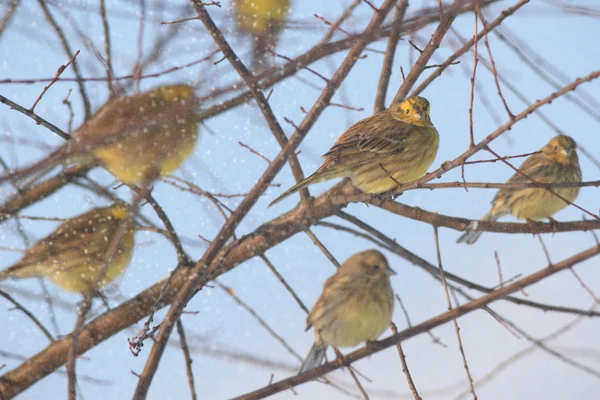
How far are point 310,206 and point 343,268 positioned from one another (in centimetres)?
25

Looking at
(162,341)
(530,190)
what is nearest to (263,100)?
(162,341)

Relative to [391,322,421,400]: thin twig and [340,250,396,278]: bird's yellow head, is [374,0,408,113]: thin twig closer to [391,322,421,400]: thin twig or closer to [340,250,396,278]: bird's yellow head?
[340,250,396,278]: bird's yellow head

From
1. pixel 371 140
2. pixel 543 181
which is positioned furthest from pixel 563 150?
pixel 371 140

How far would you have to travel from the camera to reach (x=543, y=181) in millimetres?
3219

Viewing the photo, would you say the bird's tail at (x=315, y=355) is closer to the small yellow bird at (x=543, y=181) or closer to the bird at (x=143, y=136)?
the bird at (x=143, y=136)

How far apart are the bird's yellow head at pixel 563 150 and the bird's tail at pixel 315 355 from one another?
1692mm

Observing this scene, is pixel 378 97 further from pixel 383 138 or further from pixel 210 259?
pixel 210 259

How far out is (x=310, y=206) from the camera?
2.32 metres

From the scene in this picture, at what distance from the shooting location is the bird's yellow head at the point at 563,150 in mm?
3240

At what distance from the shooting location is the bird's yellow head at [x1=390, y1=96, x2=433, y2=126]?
242 cm

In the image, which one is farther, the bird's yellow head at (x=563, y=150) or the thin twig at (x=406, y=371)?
the bird's yellow head at (x=563, y=150)

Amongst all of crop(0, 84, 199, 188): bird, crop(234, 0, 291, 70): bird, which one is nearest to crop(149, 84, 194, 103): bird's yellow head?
crop(0, 84, 199, 188): bird

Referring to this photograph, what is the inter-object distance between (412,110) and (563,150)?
1.21 metres

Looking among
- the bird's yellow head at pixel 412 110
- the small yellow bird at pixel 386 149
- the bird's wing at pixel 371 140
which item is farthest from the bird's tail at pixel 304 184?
the bird's yellow head at pixel 412 110
